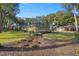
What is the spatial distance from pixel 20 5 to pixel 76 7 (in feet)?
1.77

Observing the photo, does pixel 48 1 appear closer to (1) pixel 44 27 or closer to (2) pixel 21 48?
(1) pixel 44 27

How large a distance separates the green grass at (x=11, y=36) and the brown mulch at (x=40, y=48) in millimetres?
39

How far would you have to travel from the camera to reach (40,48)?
8.82ft

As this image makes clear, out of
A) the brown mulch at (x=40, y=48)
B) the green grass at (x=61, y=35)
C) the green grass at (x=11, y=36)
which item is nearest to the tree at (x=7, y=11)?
the green grass at (x=11, y=36)

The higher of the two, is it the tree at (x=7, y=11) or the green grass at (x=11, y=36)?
the tree at (x=7, y=11)

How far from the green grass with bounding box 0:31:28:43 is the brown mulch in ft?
0.13

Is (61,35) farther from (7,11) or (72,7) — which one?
(7,11)

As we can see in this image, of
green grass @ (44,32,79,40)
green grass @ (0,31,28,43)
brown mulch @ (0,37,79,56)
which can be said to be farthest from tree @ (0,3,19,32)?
green grass @ (44,32,79,40)

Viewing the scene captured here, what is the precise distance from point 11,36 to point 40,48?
300 millimetres

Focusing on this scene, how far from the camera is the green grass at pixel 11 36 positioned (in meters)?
2.68

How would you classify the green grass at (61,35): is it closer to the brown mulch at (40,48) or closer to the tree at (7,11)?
the brown mulch at (40,48)

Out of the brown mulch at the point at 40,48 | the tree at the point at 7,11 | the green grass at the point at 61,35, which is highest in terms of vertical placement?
the tree at the point at 7,11

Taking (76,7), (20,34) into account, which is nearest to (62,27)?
(76,7)

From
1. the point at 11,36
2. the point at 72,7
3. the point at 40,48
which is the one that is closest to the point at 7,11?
the point at 11,36
